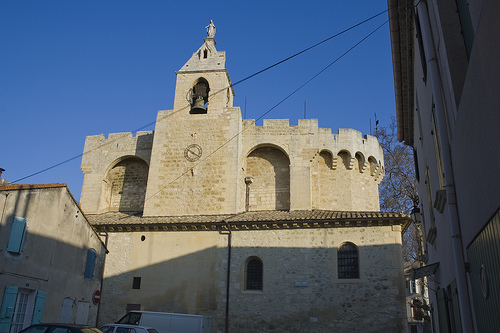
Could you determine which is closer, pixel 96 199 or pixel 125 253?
pixel 125 253

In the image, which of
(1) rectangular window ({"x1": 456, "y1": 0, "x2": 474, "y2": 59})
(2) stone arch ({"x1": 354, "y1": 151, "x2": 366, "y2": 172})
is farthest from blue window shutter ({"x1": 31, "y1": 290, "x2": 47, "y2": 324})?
(2) stone arch ({"x1": 354, "y1": 151, "x2": 366, "y2": 172})

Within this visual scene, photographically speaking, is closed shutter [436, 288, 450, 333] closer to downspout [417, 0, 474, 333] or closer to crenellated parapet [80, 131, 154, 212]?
downspout [417, 0, 474, 333]

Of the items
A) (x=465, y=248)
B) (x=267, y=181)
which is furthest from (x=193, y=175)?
(x=465, y=248)

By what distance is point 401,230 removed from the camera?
18344 mm

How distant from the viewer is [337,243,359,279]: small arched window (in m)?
17.9

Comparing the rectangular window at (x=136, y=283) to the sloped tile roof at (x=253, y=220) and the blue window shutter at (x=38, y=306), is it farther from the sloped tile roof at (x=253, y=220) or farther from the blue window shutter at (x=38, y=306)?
the blue window shutter at (x=38, y=306)

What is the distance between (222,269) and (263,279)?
203 cm

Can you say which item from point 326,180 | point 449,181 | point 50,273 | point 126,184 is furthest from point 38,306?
point 326,180

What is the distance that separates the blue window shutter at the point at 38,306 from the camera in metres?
13.7

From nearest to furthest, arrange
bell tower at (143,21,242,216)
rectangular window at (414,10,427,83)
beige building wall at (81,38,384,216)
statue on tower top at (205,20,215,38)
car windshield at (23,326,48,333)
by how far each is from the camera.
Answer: rectangular window at (414,10,427,83) → car windshield at (23,326,48,333) → bell tower at (143,21,242,216) → beige building wall at (81,38,384,216) → statue on tower top at (205,20,215,38)

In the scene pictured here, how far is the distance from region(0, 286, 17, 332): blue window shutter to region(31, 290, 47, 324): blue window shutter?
99 cm

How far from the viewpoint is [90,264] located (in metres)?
17.4

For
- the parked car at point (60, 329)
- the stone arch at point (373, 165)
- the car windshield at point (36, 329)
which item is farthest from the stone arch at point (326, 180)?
the car windshield at point (36, 329)

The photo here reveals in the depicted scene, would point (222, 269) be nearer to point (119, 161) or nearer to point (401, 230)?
point (401, 230)
